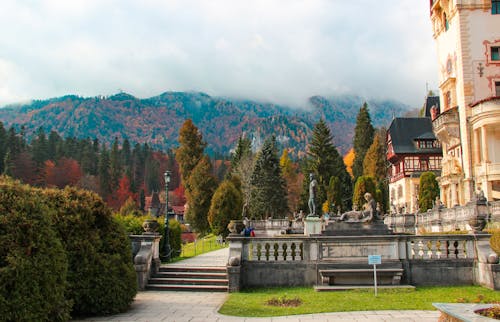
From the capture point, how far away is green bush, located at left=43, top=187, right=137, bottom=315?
10.8m

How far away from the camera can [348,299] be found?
12734mm

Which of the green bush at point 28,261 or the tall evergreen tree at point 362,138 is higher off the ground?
the tall evergreen tree at point 362,138

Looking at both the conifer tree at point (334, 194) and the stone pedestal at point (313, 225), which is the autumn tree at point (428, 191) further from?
the stone pedestal at point (313, 225)

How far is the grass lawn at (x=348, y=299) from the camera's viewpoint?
11500 millimetres

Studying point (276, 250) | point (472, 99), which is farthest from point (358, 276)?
point (472, 99)

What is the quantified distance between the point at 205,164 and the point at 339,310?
49531 mm

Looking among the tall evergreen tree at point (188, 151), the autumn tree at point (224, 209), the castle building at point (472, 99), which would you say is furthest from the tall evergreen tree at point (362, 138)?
the autumn tree at point (224, 209)

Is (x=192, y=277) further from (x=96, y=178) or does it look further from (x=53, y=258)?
(x=96, y=178)

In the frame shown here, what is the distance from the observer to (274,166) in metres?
67.1

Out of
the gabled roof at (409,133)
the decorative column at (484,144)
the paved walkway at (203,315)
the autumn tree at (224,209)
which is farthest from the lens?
the gabled roof at (409,133)

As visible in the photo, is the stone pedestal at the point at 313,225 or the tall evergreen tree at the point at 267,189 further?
the tall evergreen tree at the point at 267,189

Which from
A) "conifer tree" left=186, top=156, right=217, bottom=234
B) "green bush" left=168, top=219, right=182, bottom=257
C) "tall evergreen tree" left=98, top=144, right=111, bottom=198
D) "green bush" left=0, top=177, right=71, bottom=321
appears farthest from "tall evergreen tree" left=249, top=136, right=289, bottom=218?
"green bush" left=0, top=177, right=71, bottom=321

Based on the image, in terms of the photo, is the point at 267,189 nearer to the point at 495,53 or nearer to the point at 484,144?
the point at 484,144

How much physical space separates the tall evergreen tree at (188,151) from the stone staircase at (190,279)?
47334mm
